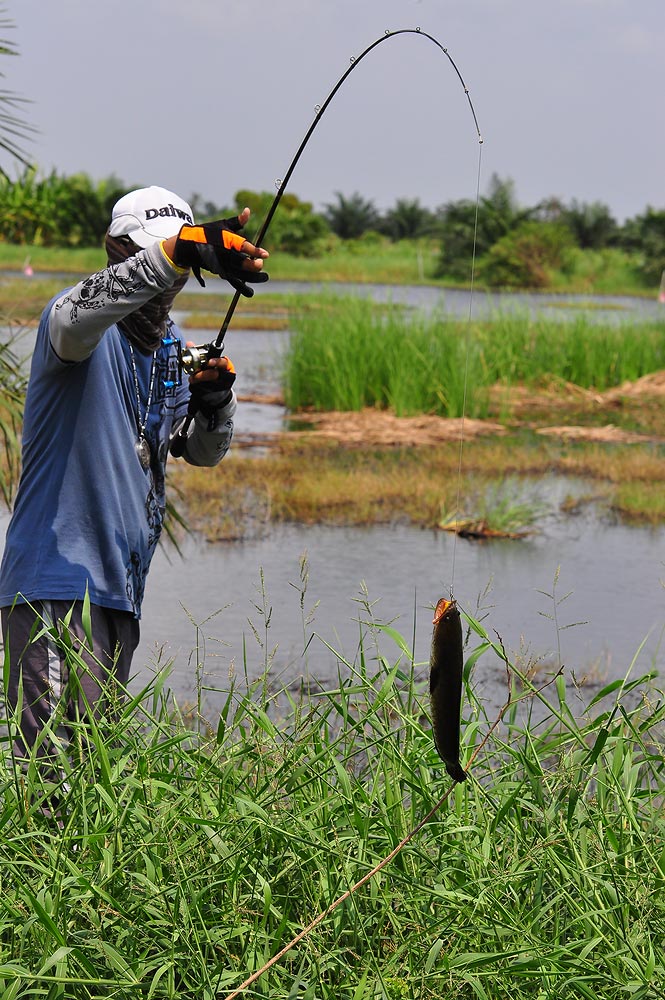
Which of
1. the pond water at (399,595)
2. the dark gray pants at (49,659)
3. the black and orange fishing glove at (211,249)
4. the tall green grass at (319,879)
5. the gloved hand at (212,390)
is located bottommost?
the pond water at (399,595)

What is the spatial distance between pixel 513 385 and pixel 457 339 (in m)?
2.88

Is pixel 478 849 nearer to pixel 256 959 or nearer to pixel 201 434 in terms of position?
pixel 256 959

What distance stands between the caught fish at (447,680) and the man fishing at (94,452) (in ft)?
3.06

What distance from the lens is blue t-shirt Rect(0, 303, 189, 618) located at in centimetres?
311

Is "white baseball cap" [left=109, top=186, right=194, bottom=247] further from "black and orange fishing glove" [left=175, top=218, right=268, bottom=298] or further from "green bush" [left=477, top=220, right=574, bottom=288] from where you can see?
"green bush" [left=477, top=220, right=574, bottom=288]

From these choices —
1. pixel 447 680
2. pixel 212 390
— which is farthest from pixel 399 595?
pixel 447 680

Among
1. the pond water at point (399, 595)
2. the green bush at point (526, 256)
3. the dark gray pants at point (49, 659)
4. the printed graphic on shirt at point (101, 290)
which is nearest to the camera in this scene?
the printed graphic on shirt at point (101, 290)

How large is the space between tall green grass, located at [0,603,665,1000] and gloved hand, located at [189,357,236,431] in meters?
0.89

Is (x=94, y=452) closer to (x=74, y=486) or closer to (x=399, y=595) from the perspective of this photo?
(x=74, y=486)

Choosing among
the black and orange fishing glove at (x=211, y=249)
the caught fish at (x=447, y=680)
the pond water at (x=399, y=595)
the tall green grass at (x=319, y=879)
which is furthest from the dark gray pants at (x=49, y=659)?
the pond water at (x=399, y=595)

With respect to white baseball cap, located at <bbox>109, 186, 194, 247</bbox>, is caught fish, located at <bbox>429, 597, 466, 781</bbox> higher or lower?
lower

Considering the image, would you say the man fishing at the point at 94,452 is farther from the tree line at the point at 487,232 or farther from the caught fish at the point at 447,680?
the tree line at the point at 487,232

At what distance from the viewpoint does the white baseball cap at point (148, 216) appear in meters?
3.18


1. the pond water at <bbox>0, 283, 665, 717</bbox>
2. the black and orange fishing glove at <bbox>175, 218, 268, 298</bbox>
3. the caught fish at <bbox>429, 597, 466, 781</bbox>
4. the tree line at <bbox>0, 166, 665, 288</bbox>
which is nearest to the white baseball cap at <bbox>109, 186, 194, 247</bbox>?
the black and orange fishing glove at <bbox>175, 218, 268, 298</bbox>
